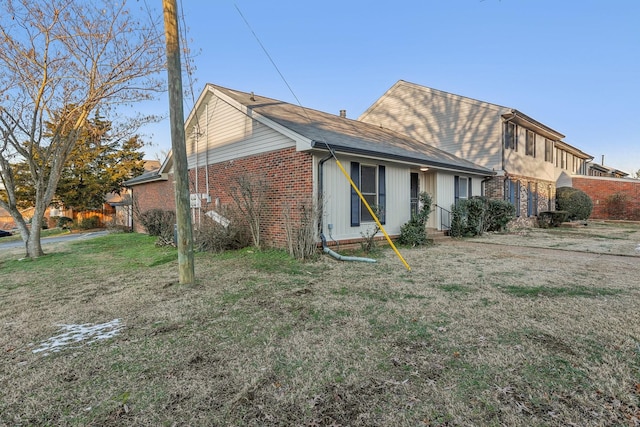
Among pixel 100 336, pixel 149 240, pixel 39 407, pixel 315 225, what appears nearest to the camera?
pixel 39 407

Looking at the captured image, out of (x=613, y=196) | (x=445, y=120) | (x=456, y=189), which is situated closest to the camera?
(x=456, y=189)

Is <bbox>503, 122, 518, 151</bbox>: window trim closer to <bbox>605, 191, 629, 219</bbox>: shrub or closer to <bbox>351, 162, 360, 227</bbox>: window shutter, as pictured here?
<bbox>351, 162, 360, 227</bbox>: window shutter

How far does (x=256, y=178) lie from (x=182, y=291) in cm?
492

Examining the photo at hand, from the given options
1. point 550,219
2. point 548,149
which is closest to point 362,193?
point 550,219

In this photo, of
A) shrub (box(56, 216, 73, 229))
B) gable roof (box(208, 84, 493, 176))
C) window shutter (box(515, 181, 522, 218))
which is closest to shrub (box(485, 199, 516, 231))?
gable roof (box(208, 84, 493, 176))

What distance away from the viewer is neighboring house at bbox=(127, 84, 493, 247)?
8.36 metres

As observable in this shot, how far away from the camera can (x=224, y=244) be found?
930 centimetres

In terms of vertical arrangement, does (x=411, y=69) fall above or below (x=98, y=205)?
above

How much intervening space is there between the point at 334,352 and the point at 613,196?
26.7 meters

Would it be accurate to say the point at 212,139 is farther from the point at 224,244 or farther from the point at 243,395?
the point at 243,395

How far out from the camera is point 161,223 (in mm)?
12594

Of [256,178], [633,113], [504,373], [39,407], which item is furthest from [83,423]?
[633,113]

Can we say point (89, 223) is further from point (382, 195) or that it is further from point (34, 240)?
point (382, 195)

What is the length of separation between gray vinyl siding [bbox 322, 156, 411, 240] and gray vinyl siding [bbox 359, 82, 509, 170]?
698 cm
